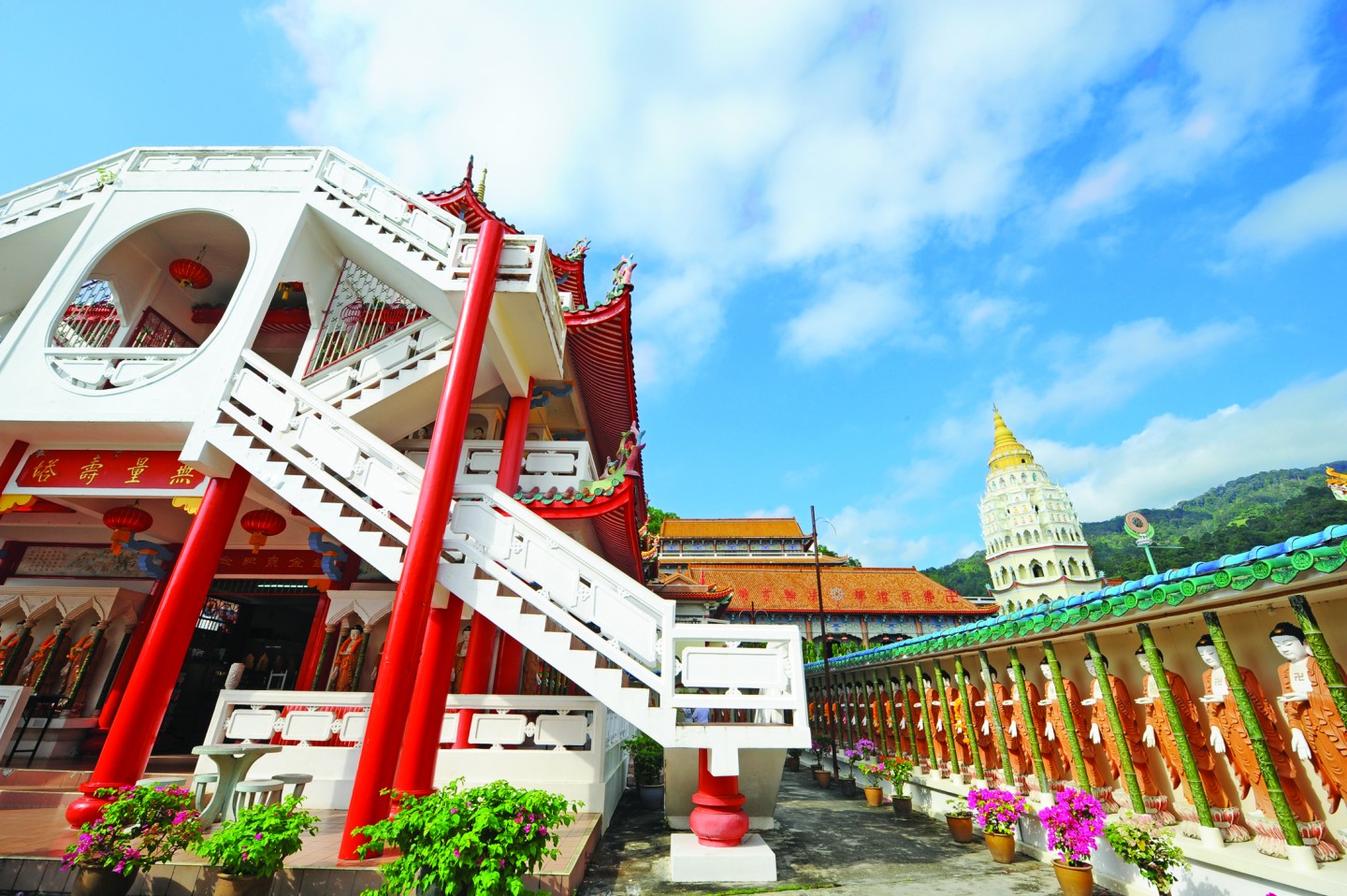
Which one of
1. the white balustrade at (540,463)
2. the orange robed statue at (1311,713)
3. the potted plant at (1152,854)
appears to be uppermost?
the white balustrade at (540,463)

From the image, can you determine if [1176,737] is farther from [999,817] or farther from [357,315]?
[357,315]

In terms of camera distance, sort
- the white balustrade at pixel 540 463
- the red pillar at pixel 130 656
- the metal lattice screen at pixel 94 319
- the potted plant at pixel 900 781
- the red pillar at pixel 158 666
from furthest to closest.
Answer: the metal lattice screen at pixel 94 319
the potted plant at pixel 900 781
the red pillar at pixel 130 656
the white balustrade at pixel 540 463
the red pillar at pixel 158 666

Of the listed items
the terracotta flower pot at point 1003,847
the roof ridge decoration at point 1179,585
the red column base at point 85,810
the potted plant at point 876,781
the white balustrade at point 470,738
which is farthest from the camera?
the potted plant at point 876,781

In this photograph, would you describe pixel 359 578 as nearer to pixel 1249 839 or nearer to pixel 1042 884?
pixel 1042 884

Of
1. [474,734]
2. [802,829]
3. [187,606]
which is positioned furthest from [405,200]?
[802,829]

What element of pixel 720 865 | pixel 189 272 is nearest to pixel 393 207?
pixel 189 272

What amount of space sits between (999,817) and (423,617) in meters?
7.14

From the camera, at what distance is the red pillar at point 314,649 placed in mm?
10133

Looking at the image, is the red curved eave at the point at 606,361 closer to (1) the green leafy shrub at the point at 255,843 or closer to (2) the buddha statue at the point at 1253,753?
(1) the green leafy shrub at the point at 255,843

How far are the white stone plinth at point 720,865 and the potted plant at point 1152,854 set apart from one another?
10.5ft

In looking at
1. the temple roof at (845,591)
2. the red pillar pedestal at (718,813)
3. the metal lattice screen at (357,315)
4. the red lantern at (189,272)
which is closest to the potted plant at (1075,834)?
the red pillar pedestal at (718,813)

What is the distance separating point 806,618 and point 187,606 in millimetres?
29755

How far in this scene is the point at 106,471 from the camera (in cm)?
794

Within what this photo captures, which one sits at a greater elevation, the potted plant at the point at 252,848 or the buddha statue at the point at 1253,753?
the buddha statue at the point at 1253,753
